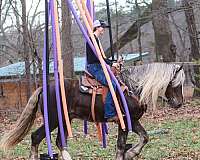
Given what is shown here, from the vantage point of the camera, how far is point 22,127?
24.0 feet

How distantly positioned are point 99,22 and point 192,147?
326 centimetres

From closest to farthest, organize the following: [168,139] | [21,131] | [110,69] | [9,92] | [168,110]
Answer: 1. [110,69]
2. [21,131]
3. [168,139]
4. [168,110]
5. [9,92]

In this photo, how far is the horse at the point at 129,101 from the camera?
702cm

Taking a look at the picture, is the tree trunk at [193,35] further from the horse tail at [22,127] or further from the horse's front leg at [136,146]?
the horse tail at [22,127]

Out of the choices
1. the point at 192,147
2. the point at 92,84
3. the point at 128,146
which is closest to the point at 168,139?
the point at 192,147

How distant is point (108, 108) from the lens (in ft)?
22.8

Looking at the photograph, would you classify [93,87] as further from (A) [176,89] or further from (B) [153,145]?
(B) [153,145]

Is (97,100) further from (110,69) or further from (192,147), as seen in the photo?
(192,147)

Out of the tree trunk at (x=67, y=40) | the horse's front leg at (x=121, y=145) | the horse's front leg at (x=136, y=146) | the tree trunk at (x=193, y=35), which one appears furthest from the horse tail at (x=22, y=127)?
the tree trunk at (x=193, y=35)

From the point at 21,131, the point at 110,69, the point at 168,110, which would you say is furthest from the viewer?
the point at 168,110

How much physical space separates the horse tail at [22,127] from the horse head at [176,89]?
2.08 m

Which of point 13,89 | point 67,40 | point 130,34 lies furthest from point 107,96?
point 13,89

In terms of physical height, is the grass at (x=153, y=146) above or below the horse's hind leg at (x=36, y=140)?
below

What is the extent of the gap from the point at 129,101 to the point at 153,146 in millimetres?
2418
